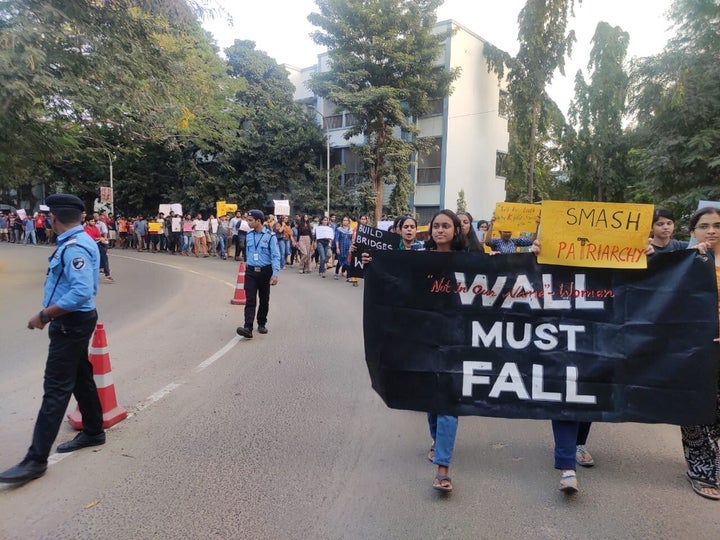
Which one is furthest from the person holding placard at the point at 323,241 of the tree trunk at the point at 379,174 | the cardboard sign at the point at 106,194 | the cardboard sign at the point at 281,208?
the cardboard sign at the point at 106,194

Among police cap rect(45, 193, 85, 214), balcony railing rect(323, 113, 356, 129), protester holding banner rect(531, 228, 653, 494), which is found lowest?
protester holding banner rect(531, 228, 653, 494)

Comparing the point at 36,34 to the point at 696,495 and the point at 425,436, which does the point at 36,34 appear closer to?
the point at 425,436

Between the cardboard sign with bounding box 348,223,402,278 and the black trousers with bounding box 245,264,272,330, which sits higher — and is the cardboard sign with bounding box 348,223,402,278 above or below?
above

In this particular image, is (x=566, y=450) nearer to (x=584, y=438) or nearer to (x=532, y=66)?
(x=584, y=438)

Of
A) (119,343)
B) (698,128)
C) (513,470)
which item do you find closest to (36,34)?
(119,343)

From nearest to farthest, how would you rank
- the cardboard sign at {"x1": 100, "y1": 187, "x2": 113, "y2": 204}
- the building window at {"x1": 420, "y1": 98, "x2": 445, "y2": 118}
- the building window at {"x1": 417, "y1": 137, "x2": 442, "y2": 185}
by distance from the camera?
the building window at {"x1": 420, "y1": 98, "x2": 445, "y2": 118}, the building window at {"x1": 417, "y1": 137, "x2": 442, "y2": 185}, the cardboard sign at {"x1": 100, "y1": 187, "x2": 113, "y2": 204}

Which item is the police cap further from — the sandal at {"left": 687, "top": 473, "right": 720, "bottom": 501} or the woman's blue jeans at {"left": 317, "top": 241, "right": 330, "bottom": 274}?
the woman's blue jeans at {"left": 317, "top": 241, "right": 330, "bottom": 274}

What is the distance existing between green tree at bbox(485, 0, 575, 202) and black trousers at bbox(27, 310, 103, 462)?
1039 inches

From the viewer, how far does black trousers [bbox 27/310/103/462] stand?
11.7ft

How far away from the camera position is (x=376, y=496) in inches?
133

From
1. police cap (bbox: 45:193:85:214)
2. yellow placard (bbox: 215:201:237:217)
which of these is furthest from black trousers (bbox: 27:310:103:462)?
yellow placard (bbox: 215:201:237:217)

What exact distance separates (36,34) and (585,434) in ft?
39.7

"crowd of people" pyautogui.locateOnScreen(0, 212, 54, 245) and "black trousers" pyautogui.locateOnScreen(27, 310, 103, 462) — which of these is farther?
"crowd of people" pyautogui.locateOnScreen(0, 212, 54, 245)

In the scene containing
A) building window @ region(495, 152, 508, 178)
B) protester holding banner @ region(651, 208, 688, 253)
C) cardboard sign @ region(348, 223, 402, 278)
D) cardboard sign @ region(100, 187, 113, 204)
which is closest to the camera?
protester holding banner @ region(651, 208, 688, 253)
